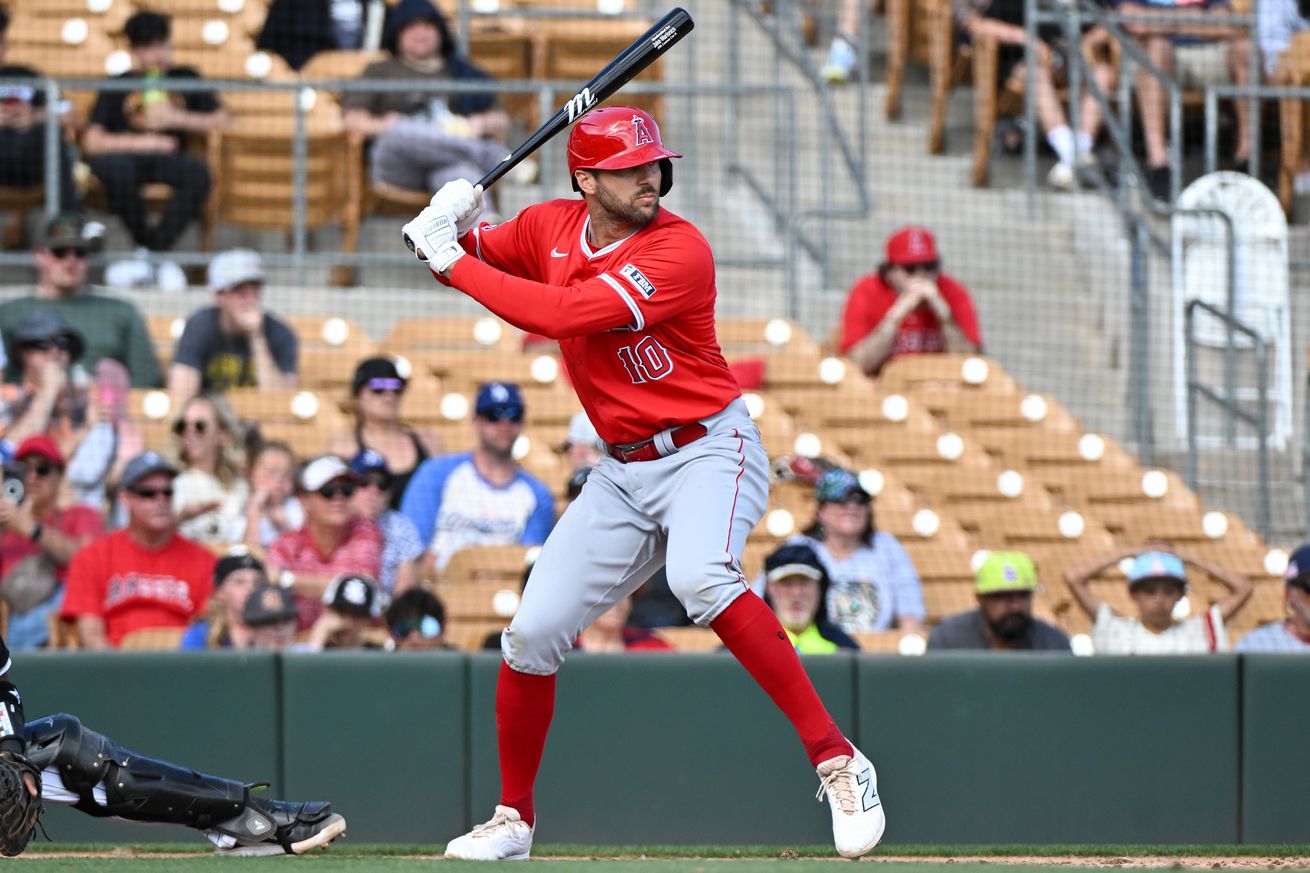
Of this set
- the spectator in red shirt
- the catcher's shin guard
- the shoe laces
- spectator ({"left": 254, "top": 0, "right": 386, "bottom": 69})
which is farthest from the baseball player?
spectator ({"left": 254, "top": 0, "right": 386, "bottom": 69})

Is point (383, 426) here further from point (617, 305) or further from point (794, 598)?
point (617, 305)

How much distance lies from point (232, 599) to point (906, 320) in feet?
11.2

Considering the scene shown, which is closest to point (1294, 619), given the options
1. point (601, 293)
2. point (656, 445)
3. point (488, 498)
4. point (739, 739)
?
point (739, 739)

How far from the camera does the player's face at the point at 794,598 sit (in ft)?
21.7

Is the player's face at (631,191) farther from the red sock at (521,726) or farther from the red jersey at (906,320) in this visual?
the red jersey at (906,320)

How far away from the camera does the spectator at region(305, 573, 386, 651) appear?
6711 millimetres

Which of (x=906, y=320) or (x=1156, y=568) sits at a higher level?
(x=906, y=320)

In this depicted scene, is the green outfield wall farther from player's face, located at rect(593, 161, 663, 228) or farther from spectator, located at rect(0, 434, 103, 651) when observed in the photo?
player's face, located at rect(593, 161, 663, 228)

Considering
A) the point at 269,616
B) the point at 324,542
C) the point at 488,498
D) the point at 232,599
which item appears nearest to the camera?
the point at 269,616

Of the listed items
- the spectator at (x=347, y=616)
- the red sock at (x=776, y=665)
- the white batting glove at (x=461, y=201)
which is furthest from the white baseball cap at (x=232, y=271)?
the red sock at (x=776, y=665)

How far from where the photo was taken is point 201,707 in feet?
20.7

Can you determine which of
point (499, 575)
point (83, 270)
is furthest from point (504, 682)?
point (83, 270)

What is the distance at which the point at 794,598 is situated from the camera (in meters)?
6.62

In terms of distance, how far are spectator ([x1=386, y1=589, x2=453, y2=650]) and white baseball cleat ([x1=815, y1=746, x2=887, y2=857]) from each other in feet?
7.62
